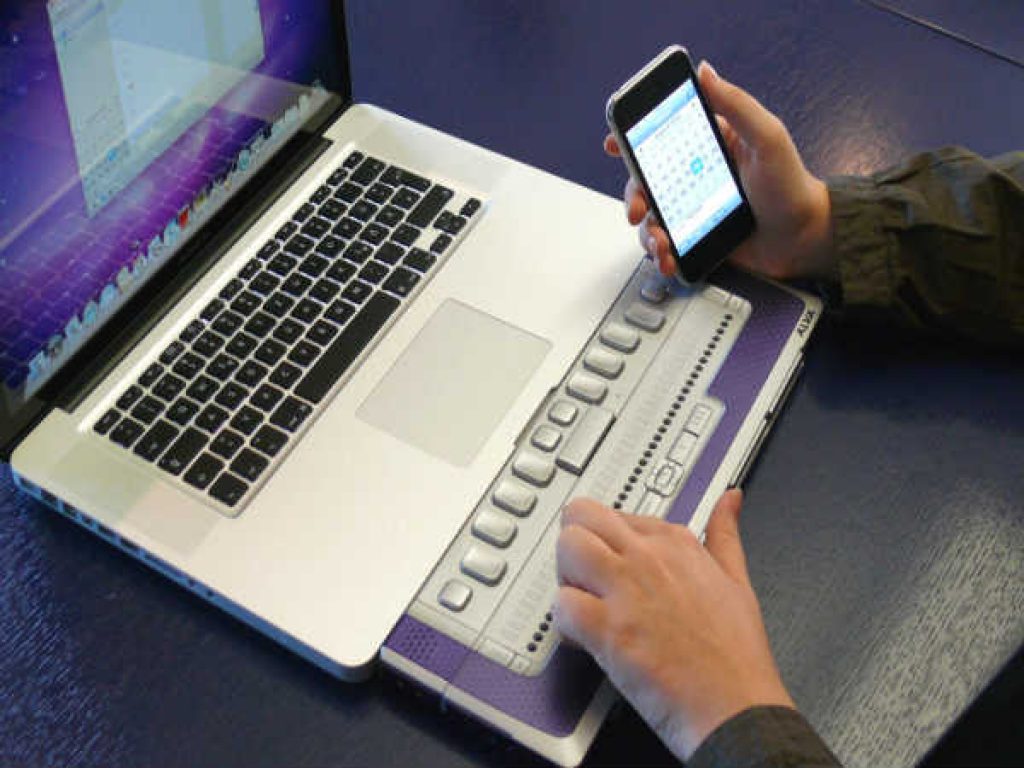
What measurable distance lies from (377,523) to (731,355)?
0.27 m

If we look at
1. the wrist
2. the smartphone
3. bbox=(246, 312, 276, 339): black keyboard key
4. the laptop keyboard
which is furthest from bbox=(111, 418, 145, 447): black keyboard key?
the wrist

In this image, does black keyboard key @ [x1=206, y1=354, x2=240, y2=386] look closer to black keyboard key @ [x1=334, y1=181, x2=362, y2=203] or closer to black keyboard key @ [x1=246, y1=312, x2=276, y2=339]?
black keyboard key @ [x1=246, y1=312, x2=276, y2=339]

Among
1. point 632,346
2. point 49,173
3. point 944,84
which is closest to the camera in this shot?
point 49,173

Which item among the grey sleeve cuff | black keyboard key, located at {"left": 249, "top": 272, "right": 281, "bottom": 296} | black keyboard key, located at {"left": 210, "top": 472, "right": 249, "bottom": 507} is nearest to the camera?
the grey sleeve cuff

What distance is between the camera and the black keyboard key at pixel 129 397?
30.7 inches

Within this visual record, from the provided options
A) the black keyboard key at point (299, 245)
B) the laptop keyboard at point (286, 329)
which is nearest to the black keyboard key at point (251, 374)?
the laptop keyboard at point (286, 329)

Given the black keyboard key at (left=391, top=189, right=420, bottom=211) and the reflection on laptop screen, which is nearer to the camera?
the reflection on laptop screen

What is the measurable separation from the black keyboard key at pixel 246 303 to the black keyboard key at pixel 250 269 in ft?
0.05

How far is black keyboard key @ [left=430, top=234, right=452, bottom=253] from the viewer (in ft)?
2.89

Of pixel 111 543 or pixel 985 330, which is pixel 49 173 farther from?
pixel 985 330

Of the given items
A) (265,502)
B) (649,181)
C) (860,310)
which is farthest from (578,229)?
(265,502)

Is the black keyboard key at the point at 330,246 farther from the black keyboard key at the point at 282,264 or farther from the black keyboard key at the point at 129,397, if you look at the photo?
the black keyboard key at the point at 129,397

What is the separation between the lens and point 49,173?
2.29 ft

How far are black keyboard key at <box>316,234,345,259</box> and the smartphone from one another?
0.21m
